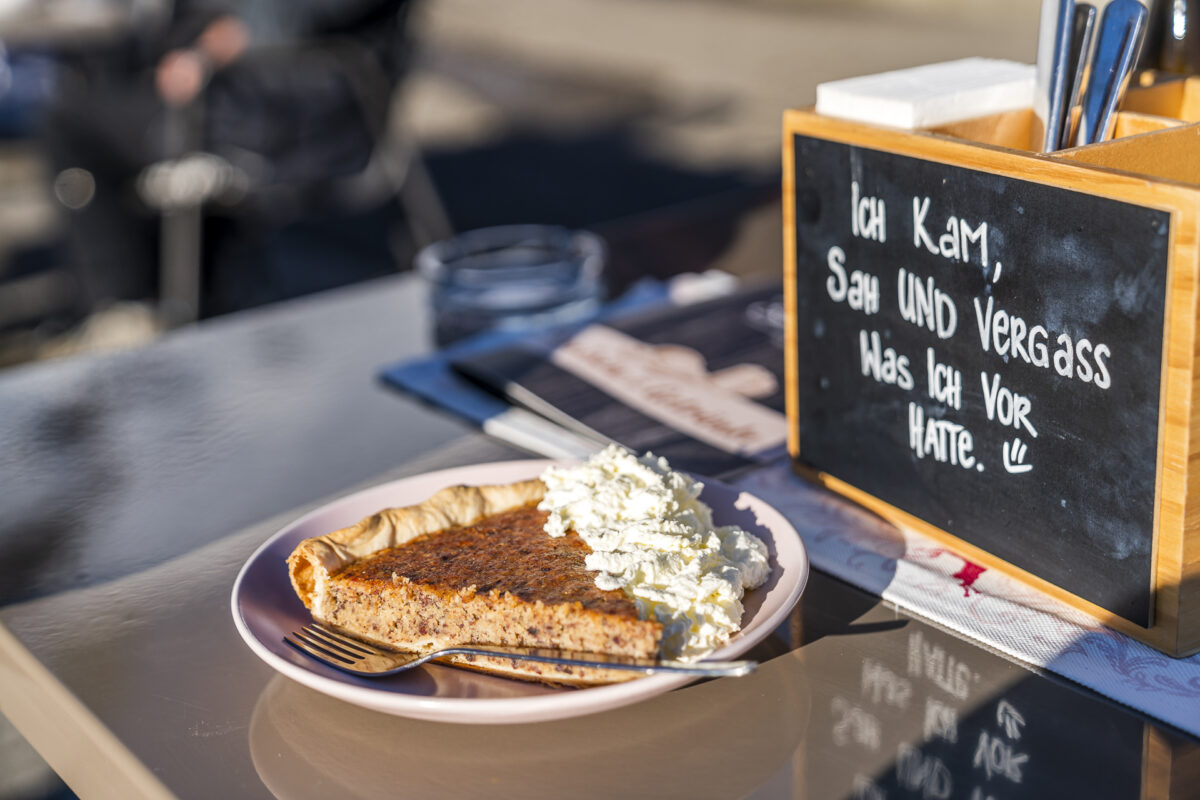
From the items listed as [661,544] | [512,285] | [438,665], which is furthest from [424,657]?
[512,285]

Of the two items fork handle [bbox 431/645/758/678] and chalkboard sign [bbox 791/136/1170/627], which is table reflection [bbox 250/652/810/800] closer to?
fork handle [bbox 431/645/758/678]

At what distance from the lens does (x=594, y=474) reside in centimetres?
76

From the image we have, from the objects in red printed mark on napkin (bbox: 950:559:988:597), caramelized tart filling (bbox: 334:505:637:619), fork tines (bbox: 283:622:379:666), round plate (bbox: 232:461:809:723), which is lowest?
red printed mark on napkin (bbox: 950:559:988:597)

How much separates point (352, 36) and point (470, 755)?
2456 mm

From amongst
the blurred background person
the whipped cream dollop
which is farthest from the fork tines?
the blurred background person

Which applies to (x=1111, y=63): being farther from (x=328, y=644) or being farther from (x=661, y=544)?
(x=328, y=644)

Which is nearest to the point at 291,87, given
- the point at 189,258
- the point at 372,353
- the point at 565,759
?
the point at 189,258

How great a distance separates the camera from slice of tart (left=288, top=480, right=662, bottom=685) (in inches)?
25.2

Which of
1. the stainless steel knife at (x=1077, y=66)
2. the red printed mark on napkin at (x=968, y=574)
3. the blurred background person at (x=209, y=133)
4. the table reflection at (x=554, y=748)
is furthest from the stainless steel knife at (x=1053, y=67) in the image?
the blurred background person at (x=209, y=133)

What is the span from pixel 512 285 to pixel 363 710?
2.50 feet

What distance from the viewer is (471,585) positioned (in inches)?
26.8

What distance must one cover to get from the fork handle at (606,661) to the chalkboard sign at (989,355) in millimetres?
234

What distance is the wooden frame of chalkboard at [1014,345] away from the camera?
0.64 m

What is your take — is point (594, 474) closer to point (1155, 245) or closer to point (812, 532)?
point (812, 532)
